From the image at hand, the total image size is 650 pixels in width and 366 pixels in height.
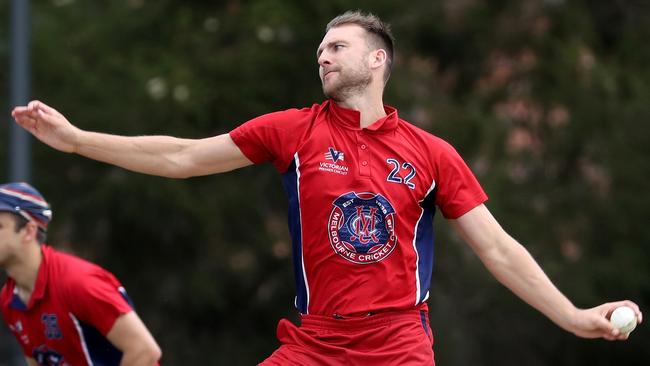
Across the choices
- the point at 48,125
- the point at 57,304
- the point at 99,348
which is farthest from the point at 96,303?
the point at 48,125

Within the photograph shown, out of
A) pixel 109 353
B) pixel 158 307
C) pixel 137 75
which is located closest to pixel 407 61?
pixel 137 75

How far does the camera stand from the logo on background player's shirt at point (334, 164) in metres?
5.65

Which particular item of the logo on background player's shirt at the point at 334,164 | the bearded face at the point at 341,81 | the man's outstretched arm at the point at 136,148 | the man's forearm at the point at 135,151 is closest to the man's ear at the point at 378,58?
the bearded face at the point at 341,81

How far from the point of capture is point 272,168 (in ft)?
50.2

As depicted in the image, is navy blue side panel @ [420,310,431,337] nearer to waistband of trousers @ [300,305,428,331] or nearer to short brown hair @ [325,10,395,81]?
waistband of trousers @ [300,305,428,331]

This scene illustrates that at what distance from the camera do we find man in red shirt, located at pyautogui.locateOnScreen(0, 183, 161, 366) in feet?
20.3

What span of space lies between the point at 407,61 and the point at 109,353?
980 cm

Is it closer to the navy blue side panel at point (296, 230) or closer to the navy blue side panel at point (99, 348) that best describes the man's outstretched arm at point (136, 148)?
the navy blue side panel at point (296, 230)

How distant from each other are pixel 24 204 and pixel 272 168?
883cm

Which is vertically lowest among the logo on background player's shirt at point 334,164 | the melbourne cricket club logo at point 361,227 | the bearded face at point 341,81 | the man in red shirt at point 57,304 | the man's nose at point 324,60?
the man in red shirt at point 57,304

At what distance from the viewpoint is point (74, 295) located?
20.3 feet

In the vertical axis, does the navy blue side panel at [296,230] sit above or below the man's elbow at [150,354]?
above

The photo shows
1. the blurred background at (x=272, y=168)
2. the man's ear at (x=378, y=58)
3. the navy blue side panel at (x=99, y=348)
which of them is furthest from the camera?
the blurred background at (x=272, y=168)

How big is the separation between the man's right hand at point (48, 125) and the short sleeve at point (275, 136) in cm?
72
